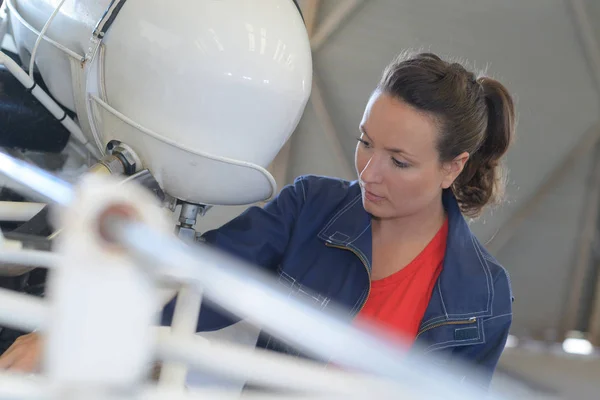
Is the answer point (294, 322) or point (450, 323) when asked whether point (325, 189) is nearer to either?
point (450, 323)

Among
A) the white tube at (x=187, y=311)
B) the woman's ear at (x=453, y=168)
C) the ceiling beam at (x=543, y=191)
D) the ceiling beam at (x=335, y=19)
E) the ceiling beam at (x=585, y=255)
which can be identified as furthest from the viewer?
the ceiling beam at (x=585, y=255)

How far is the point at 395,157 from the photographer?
126 centimetres

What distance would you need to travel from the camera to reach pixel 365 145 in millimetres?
1285

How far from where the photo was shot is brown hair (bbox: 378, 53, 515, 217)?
127 cm

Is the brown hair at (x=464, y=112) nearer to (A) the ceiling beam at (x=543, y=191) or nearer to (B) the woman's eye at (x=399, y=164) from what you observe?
(B) the woman's eye at (x=399, y=164)

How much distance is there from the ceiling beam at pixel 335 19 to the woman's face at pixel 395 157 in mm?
2170

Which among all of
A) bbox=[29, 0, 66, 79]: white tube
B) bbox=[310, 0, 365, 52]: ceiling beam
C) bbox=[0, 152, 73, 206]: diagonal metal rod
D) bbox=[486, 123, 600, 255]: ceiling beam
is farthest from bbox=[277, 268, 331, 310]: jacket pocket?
bbox=[486, 123, 600, 255]: ceiling beam

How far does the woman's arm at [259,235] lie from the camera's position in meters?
1.26

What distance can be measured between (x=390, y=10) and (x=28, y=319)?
317cm

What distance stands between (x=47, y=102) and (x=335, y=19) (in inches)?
85.3

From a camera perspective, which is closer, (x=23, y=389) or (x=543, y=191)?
(x=23, y=389)

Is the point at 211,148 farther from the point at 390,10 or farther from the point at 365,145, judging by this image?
the point at 390,10

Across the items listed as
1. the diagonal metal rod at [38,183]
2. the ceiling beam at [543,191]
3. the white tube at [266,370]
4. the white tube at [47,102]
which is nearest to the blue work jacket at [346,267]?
the white tube at [47,102]

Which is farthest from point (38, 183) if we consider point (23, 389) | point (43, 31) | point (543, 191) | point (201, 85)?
point (543, 191)
